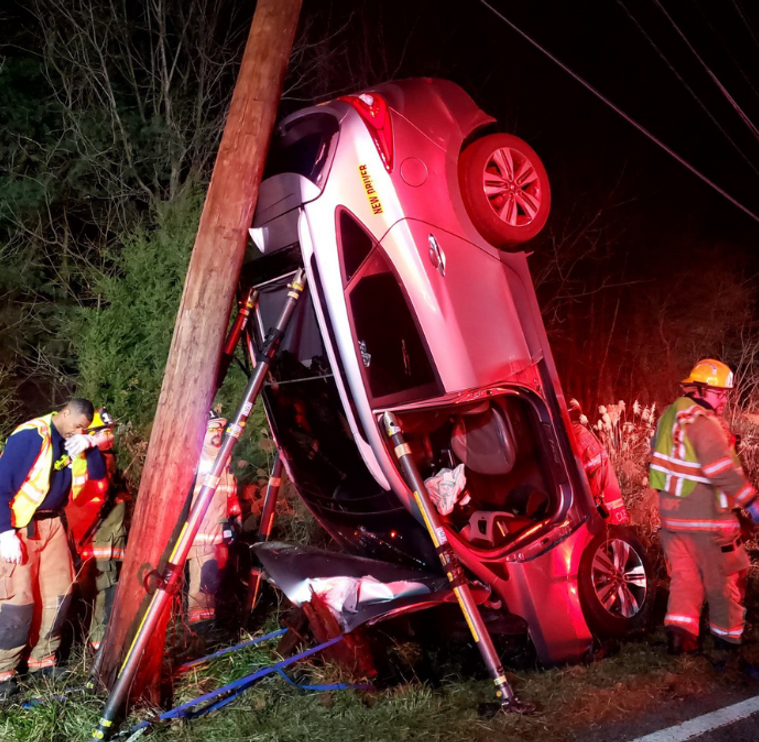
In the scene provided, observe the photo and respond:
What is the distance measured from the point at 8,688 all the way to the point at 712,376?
4.85 m

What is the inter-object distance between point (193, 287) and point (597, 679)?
3283mm

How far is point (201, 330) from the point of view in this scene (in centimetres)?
383

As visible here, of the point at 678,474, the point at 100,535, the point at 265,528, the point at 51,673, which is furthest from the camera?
the point at 265,528

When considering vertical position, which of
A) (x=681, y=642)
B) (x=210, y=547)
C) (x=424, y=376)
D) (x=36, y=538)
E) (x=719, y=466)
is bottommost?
(x=681, y=642)

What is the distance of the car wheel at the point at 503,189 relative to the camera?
4.19 meters

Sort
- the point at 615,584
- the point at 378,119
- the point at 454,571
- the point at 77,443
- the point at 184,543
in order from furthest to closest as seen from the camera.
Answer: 1. the point at 615,584
2. the point at 77,443
3. the point at 378,119
4. the point at 454,571
5. the point at 184,543

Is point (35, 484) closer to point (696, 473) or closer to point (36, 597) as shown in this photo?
point (36, 597)

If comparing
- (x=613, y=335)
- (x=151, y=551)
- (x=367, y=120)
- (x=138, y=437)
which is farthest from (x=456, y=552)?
(x=613, y=335)

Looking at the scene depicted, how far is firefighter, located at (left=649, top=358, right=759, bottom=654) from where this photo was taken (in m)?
4.52

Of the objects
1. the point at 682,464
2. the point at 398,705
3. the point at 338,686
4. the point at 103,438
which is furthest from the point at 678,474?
the point at 103,438

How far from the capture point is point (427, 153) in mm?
4055

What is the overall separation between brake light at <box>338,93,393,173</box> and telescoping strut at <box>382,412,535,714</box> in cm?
145

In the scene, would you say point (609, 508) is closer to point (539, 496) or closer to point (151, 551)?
point (539, 496)

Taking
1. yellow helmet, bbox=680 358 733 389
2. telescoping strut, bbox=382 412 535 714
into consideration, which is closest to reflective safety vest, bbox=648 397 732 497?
yellow helmet, bbox=680 358 733 389
